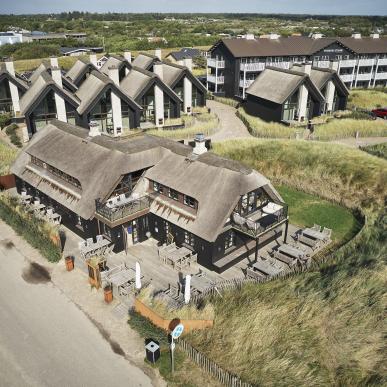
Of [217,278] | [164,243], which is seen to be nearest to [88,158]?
[164,243]

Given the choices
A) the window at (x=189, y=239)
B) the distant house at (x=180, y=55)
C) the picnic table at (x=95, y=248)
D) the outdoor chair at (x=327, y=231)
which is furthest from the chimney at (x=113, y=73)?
the distant house at (x=180, y=55)

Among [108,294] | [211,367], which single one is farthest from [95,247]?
[211,367]

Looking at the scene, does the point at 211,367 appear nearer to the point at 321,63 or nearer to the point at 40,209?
the point at 40,209

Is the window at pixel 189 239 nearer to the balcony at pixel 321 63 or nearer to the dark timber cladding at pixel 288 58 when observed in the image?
the dark timber cladding at pixel 288 58

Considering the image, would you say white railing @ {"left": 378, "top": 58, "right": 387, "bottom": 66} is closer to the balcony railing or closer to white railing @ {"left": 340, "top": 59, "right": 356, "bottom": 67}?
white railing @ {"left": 340, "top": 59, "right": 356, "bottom": 67}

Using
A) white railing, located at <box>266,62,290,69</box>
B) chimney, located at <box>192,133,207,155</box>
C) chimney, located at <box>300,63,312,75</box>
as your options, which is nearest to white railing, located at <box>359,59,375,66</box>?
white railing, located at <box>266,62,290,69</box>
